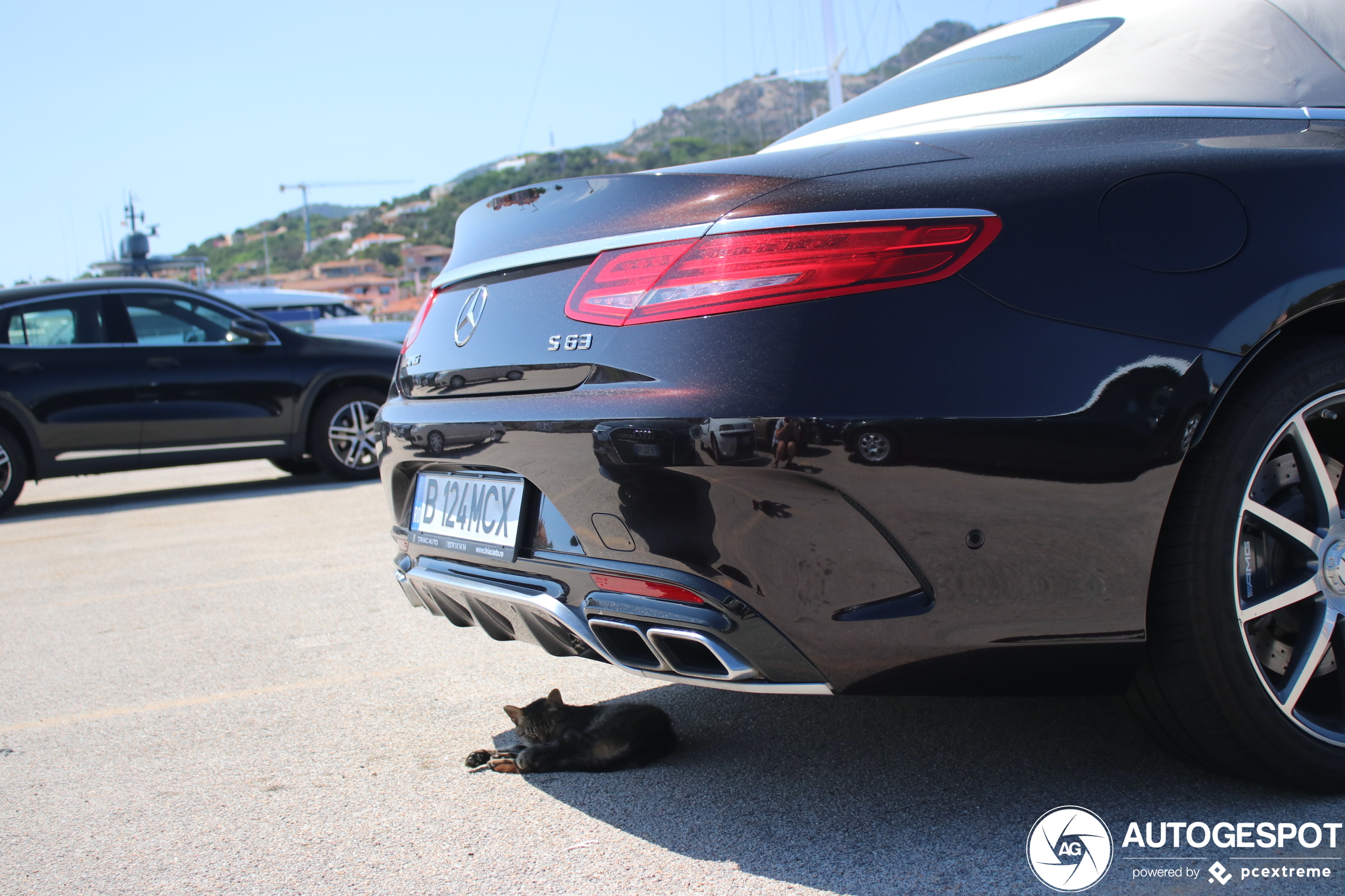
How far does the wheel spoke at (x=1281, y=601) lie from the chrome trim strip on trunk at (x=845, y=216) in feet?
2.89

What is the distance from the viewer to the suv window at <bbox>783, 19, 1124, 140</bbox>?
2.72m

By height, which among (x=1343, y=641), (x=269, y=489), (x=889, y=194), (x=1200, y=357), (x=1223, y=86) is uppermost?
(x=1223, y=86)

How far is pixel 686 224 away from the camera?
6.75ft

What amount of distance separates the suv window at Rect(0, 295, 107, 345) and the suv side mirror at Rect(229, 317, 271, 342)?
Result: 85 centimetres

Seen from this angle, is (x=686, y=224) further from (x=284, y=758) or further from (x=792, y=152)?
(x=284, y=758)

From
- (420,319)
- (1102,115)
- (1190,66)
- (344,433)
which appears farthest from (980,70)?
(344,433)

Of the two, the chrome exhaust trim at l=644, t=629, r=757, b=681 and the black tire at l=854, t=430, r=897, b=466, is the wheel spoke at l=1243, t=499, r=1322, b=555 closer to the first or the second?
the black tire at l=854, t=430, r=897, b=466

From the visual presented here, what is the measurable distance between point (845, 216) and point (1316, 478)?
1091 mm

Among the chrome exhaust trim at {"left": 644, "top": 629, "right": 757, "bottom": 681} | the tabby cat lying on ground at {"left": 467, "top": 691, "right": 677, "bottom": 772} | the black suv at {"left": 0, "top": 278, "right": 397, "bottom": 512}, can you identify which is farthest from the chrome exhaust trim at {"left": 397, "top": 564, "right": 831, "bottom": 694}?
the black suv at {"left": 0, "top": 278, "right": 397, "bottom": 512}

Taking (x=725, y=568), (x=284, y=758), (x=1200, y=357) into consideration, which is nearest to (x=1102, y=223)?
(x=1200, y=357)

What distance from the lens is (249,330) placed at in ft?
27.2

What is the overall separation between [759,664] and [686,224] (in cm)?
81

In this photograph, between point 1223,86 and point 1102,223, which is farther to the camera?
point 1223,86

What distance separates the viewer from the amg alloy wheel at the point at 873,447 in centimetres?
189
